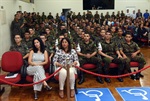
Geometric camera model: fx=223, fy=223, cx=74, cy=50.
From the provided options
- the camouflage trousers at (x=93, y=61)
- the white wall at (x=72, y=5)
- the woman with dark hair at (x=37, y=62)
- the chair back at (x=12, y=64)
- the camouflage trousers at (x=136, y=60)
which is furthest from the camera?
the white wall at (x=72, y=5)

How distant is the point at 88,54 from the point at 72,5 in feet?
43.8

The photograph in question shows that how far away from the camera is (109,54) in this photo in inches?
215

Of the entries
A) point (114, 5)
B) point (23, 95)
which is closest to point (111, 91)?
point (23, 95)

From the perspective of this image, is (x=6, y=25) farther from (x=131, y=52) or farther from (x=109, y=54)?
(x=131, y=52)

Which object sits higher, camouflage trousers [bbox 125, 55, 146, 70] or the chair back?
the chair back

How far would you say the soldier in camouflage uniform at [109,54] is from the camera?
5184mm

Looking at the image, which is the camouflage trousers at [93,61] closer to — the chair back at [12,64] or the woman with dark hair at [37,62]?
the woman with dark hair at [37,62]

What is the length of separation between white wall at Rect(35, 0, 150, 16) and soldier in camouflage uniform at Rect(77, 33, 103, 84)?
42.5 ft

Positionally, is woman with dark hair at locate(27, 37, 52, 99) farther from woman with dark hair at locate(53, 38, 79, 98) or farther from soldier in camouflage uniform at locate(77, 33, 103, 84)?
soldier in camouflage uniform at locate(77, 33, 103, 84)

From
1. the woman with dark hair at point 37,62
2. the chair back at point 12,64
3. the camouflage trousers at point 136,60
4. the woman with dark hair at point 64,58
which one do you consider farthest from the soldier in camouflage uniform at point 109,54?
the chair back at point 12,64

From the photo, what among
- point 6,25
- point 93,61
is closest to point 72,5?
point 6,25

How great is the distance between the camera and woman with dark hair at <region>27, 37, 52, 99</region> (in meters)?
4.17

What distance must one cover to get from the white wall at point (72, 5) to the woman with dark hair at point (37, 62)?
13.7m

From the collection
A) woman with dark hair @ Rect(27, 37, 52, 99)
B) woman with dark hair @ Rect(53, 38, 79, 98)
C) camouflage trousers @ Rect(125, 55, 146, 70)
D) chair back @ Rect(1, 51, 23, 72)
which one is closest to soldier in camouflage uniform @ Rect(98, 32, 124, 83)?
camouflage trousers @ Rect(125, 55, 146, 70)
